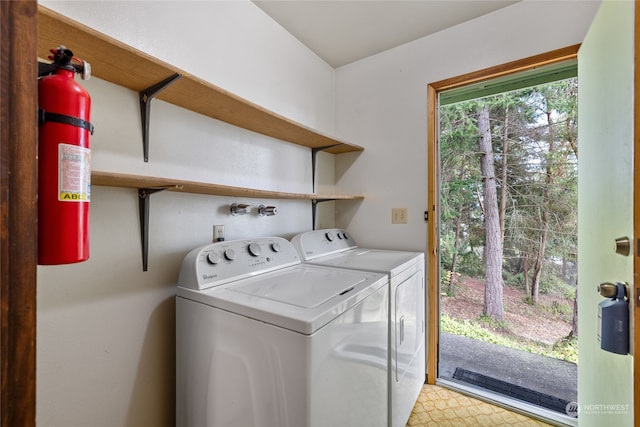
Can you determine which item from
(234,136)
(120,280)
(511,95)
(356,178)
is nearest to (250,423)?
(120,280)

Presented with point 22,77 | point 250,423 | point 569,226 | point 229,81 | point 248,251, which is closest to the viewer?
point 22,77

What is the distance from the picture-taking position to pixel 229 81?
1.56 meters

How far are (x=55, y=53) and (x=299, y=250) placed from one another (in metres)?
1.32

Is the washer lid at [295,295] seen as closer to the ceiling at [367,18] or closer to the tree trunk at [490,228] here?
the tree trunk at [490,228]

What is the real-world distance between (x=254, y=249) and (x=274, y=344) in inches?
23.9

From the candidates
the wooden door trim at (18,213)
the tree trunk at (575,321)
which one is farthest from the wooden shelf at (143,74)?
the tree trunk at (575,321)

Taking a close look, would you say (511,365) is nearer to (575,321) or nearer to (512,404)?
(512,404)

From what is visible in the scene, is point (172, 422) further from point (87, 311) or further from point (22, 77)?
point (22, 77)

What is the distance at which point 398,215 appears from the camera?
6.89 feet

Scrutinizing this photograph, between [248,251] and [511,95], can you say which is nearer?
[248,251]

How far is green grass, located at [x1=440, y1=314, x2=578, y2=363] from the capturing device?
1.77m

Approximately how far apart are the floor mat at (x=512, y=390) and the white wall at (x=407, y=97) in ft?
3.28

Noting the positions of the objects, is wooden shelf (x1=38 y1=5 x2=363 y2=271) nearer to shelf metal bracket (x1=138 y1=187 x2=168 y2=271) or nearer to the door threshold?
shelf metal bracket (x1=138 y1=187 x2=168 y2=271)

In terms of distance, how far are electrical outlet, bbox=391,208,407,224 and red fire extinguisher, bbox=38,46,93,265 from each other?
6.05ft
